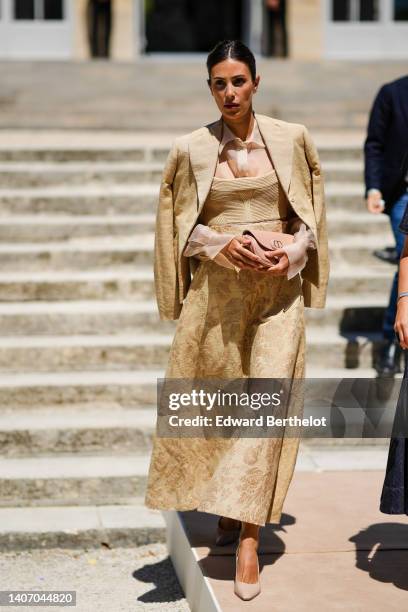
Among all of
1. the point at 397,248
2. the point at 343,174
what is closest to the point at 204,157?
the point at 397,248

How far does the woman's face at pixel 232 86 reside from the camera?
4562mm

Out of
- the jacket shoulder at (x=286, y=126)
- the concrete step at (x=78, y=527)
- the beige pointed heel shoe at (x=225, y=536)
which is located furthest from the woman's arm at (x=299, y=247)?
the concrete step at (x=78, y=527)

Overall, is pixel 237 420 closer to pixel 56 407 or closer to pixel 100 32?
pixel 56 407

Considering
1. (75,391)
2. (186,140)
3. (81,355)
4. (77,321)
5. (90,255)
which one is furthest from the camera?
(90,255)

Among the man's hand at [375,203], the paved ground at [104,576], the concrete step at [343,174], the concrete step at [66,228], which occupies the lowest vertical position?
the paved ground at [104,576]

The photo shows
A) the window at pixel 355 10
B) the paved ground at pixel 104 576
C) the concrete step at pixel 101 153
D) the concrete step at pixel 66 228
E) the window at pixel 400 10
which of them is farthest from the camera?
the window at pixel 400 10

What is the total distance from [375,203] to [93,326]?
1973mm

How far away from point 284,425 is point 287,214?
Answer: 2.78 ft

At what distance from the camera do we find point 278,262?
180 inches

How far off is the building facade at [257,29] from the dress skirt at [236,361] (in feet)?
34.5

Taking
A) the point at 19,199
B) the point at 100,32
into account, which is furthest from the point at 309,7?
the point at 19,199

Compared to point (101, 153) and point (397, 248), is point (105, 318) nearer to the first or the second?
point (397, 248)

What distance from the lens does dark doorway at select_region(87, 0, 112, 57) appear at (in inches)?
580

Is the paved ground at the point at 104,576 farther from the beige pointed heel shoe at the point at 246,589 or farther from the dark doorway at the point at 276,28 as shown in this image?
the dark doorway at the point at 276,28
